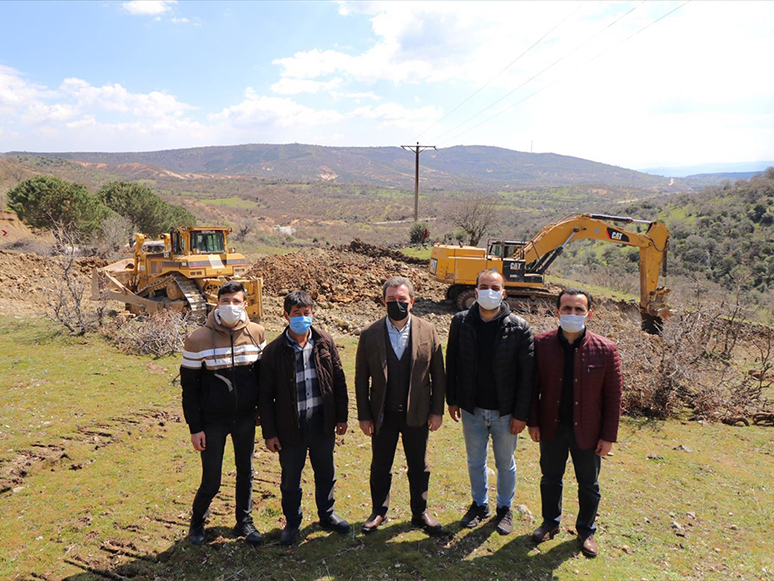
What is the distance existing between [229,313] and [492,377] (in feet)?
6.81

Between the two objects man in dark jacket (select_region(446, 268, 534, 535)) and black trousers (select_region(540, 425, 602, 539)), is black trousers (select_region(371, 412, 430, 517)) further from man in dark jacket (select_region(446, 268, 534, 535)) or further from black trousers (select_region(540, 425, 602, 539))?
black trousers (select_region(540, 425, 602, 539))

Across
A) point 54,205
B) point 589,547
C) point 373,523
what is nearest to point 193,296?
point 373,523

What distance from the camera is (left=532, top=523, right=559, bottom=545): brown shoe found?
386 cm

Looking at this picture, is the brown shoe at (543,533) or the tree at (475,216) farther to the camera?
the tree at (475,216)

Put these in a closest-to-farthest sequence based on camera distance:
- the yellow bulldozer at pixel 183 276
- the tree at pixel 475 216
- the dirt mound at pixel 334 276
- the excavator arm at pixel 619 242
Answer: the yellow bulldozer at pixel 183 276
the excavator arm at pixel 619 242
the dirt mound at pixel 334 276
the tree at pixel 475 216

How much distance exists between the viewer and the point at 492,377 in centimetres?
375

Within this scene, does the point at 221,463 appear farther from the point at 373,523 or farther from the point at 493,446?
the point at 493,446

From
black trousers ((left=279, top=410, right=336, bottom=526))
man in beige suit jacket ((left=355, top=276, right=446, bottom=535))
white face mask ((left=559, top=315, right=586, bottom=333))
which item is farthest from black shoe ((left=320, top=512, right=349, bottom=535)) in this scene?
white face mask ((left=559, top=315, right=586, bottom=333))

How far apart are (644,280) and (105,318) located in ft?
48.5

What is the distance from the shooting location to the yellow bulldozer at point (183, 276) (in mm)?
12539

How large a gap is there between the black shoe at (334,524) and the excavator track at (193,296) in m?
9.00

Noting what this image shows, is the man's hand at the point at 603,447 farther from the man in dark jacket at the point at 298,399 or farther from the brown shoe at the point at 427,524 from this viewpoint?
the man in dark jacket at the point at 298,399

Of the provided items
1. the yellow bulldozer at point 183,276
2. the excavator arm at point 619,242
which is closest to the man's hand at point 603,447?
the yellow bulldozer at point 183,276

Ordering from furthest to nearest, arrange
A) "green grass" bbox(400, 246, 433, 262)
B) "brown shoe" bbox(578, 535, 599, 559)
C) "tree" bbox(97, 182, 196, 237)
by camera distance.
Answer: "tree" bbox(97, 182, 196, 237) < "green grass" bbox(400, 246, 433, 262) < "brown shoe" bbox(578, 535, 599, 559)
